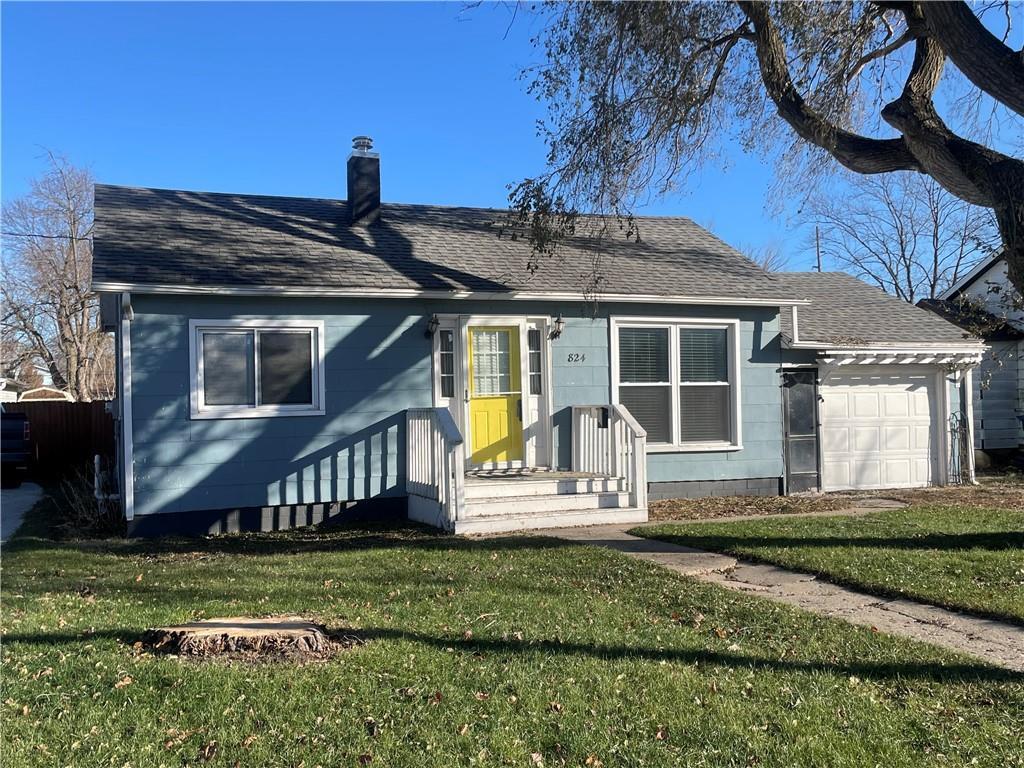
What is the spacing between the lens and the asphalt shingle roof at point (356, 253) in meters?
10.8

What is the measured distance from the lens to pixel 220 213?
41.2 ft

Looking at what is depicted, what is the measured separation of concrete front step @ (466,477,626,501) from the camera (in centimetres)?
1067

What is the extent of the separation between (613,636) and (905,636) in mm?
1903

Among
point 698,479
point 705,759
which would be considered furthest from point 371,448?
point 705,759

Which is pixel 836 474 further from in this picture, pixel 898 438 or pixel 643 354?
pixel 643 354

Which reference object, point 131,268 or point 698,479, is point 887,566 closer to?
point 698,479

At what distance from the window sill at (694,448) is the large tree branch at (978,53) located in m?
6.96

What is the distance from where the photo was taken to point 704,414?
13070 mm

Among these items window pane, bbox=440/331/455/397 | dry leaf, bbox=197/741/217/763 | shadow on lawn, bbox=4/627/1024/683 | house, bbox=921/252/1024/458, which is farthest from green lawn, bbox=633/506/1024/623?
house, bbox=921/252/1024/458

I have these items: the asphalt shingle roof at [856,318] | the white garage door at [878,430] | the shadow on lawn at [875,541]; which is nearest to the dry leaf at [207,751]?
the shadow on lawn at [875,541]

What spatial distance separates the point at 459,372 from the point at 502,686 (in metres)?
7.28

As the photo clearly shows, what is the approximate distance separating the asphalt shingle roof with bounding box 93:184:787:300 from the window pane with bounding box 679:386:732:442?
1464 millimetres

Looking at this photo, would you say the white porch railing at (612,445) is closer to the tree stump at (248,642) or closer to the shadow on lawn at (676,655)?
the shadow on lawn at (676,655)

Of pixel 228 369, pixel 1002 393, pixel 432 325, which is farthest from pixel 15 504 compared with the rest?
pixel 1002 393
